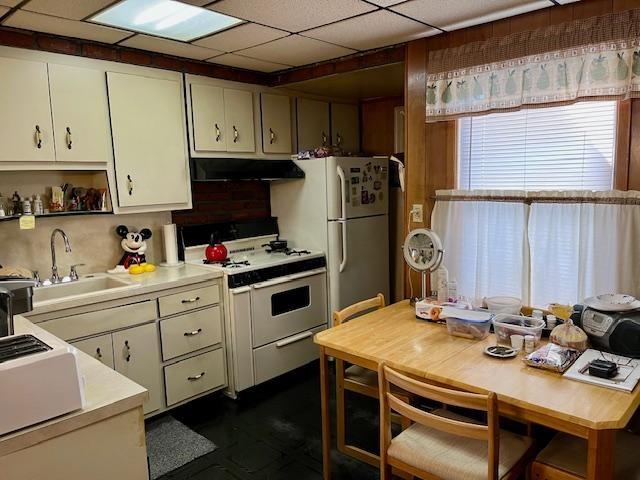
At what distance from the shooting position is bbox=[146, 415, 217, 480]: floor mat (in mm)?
2555

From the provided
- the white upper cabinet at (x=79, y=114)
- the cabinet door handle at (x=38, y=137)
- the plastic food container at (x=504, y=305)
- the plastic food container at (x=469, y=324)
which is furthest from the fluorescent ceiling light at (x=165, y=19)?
the plastic food container at (x=504, y=305)

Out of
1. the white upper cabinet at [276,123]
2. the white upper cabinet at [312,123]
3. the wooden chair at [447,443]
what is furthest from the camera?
the white upper cabinet at [312,123]

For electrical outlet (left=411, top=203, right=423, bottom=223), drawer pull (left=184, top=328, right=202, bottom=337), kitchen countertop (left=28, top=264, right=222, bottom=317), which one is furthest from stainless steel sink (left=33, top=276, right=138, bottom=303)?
electrical outlet (left=411, top=203, right=423, bottom=223)

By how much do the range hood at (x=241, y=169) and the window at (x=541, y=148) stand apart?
1411 millimetres

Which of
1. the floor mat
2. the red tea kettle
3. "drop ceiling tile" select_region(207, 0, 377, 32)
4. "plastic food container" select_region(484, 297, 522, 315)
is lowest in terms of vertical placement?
the floor mat

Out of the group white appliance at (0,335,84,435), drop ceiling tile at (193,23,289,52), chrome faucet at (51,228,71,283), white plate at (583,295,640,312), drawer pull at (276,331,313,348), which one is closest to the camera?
white appliance at (0,335,84,435)

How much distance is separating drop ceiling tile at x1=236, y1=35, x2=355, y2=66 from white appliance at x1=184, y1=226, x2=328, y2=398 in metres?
1.43

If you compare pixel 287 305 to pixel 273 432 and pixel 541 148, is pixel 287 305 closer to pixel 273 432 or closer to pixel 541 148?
pixel 273 432

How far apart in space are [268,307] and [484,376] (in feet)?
6.18

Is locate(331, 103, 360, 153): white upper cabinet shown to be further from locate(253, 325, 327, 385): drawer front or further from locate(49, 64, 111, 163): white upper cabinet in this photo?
locate(49, 64, 111, 163): white upper cabinet

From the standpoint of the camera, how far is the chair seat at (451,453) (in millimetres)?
1695

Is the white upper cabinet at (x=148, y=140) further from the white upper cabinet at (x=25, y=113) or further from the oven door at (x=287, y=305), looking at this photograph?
the oven door at (x=287, y=305)

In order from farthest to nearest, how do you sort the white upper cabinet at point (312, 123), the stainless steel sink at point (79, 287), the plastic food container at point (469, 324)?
the white upper cabinet at point (312, 123) → the stainless steel sink at point (79, 287) → the plastic food container at point (469, 324)

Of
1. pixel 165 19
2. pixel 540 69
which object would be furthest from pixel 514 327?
pixel 165 19
